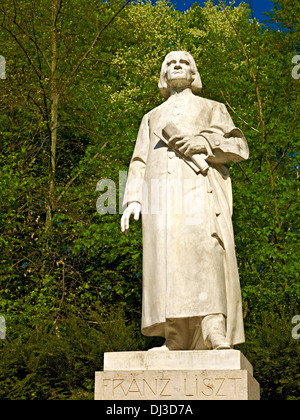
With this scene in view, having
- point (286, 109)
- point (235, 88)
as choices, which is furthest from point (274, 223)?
point (235, 88)

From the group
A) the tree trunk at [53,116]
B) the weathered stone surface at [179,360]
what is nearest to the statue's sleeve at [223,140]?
the weathered stone surface at [179,360]

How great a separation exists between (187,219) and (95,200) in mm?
9756

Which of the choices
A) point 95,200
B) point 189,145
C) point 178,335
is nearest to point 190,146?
point 189,145

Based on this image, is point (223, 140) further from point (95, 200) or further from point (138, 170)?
point (95, 200)

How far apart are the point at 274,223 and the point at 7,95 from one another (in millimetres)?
6328

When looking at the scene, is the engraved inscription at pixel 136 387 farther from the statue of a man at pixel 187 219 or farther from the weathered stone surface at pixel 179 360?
the statue of a man at pixel 187 219

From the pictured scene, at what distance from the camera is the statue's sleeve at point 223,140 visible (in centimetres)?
758

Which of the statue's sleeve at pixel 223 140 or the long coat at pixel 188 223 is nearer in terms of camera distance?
the long coat at pixel 188 223

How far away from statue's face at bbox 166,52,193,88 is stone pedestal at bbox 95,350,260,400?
9.28 ft

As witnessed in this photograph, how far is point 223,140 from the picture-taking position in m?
7.65

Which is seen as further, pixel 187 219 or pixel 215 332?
pixel 187 219

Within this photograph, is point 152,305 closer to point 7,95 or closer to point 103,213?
point 103,213

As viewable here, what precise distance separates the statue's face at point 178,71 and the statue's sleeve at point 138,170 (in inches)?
18.8

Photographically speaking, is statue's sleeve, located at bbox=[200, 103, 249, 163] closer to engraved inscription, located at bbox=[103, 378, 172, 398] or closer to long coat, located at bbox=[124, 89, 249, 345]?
long coat, located at bbox=[124, 89, 249, 345]
